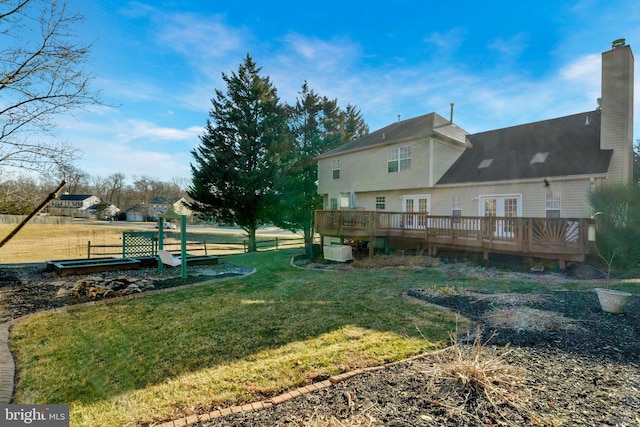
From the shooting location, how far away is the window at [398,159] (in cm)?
1491

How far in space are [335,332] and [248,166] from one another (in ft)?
56.0

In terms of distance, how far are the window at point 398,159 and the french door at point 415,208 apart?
1.63 meters

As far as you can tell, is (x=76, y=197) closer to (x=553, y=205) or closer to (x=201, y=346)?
(x=201, y=346)

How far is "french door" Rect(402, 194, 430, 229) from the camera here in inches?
494

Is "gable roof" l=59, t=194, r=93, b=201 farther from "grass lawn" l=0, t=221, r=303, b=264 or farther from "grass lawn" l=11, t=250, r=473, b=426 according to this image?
"grass lawn" l=11, t=250, r=473, b=426

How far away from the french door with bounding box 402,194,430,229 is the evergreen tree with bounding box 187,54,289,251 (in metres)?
8.96

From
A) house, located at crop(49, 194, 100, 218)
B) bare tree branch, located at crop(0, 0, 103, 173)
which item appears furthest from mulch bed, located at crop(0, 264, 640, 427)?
house, located at crop(49, 194, 100, 218)

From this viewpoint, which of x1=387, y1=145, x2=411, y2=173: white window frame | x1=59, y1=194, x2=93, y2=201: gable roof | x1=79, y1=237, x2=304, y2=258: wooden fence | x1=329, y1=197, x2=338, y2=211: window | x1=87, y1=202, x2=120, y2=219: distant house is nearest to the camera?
x1=387, y1=145, x2=411, y2=173: white window frame

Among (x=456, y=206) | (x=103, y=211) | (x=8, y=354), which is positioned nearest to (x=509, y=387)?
(x=8, y=354)

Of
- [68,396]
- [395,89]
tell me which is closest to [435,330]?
[68,396]

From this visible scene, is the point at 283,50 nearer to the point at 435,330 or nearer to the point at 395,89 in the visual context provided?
the point at 395,89

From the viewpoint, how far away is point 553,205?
1129 centimetres

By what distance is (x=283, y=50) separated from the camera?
13.2 meters

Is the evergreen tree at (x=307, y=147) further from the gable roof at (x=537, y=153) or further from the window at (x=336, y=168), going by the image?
the gable roof at (x=537, y=153)
